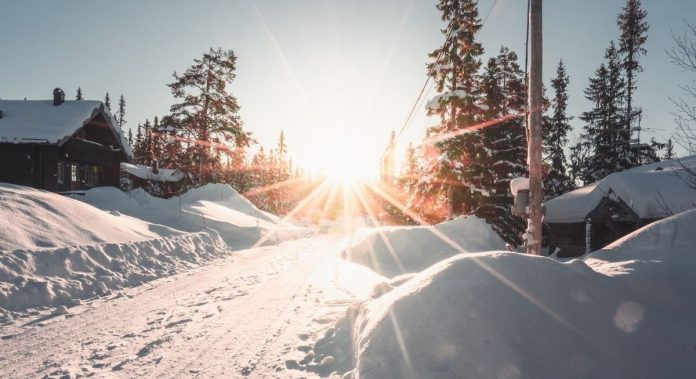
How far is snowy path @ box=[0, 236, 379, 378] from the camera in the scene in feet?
13.5

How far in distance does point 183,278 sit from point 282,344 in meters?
5.34

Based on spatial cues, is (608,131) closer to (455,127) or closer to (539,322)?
(455,127)

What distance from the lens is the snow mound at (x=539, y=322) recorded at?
3.21 m

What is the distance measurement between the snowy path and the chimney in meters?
23.8

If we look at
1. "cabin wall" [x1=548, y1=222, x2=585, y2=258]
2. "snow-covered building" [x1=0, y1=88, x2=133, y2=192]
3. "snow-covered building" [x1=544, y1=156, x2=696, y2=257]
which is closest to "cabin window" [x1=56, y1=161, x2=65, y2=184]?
"snow-covered building" [x1=0, y1=88, x2=133, y2=192]

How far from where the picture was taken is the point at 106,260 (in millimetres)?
8836

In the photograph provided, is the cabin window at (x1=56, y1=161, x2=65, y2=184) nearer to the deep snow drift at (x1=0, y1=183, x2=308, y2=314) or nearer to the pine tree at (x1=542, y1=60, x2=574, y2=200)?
the deep snow drift at (x1=0, y1=183, x2=308, y2=314)

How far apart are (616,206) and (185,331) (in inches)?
784

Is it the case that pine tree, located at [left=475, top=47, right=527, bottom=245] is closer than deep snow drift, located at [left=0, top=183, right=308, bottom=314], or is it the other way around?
deep snow drift, located at [left=0, top=183, right=308, bottom=314]

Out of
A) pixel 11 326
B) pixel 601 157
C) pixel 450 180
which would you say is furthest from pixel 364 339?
pixel 601 157

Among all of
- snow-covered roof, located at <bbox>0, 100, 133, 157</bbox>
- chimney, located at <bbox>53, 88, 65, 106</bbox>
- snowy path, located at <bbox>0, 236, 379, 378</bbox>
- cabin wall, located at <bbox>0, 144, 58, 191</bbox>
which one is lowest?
snowy path, located at <bbox>0, 236, 379, 378</bbox>

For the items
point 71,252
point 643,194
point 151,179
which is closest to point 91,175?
point 71,252

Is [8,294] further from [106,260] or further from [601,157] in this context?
[601,157]

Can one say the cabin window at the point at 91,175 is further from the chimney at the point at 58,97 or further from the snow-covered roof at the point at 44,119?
the chimney at the point at 58,97
